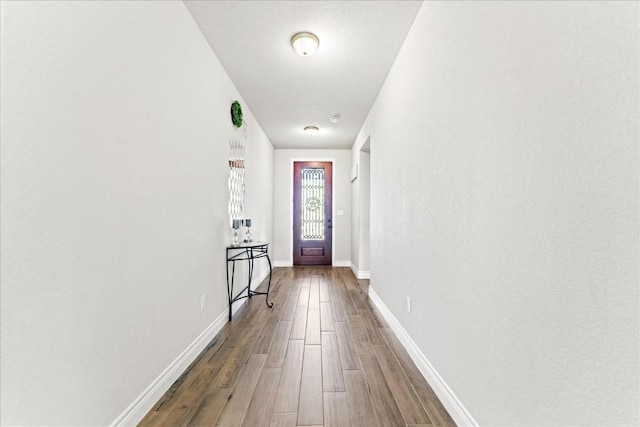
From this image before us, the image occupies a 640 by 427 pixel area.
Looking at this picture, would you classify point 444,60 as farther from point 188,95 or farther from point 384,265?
point 384,265

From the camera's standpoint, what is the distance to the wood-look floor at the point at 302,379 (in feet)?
4.87

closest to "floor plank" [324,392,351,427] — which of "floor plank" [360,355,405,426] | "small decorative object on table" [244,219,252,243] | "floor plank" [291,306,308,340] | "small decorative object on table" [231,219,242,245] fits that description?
"floor plank" [360,355,405,426]

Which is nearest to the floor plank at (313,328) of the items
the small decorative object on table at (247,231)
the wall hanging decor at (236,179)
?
the small decorative object on table at (247,231)

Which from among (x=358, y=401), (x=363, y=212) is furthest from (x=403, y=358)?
(x=363, y=212)

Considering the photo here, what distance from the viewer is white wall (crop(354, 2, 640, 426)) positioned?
27.0 inches

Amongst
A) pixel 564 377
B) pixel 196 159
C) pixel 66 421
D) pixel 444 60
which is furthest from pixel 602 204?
pixel 196 159

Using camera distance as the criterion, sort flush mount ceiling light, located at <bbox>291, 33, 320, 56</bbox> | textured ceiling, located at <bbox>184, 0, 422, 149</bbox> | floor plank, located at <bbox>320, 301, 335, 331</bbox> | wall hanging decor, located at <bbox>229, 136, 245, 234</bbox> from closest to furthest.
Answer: textured ceiling, located at <bbox>184, 0, 422, 149</bbox> → flush mount ceiling light, located at <bbox>291, 33, 320, 56</bbox> → floor plank, located at <bbox>320, 301, 335, 331</bbox> → wall hanging decor, located at <bbox>229, 136, 245, 234</bbox>

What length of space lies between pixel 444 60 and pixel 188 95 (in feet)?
5.56

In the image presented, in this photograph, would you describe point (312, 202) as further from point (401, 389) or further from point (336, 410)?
point (336, 410)

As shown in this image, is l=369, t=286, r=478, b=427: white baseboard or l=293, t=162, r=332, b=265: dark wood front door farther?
l=293, t=162, r=332, b=265: dark wood front door

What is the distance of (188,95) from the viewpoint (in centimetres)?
203

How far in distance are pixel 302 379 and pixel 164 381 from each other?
818 mm

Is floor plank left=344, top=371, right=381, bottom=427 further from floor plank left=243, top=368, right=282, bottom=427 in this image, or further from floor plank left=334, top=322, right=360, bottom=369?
floor plank left=243, top=368, right=282, bottom=427

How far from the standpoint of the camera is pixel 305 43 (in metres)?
2.32
